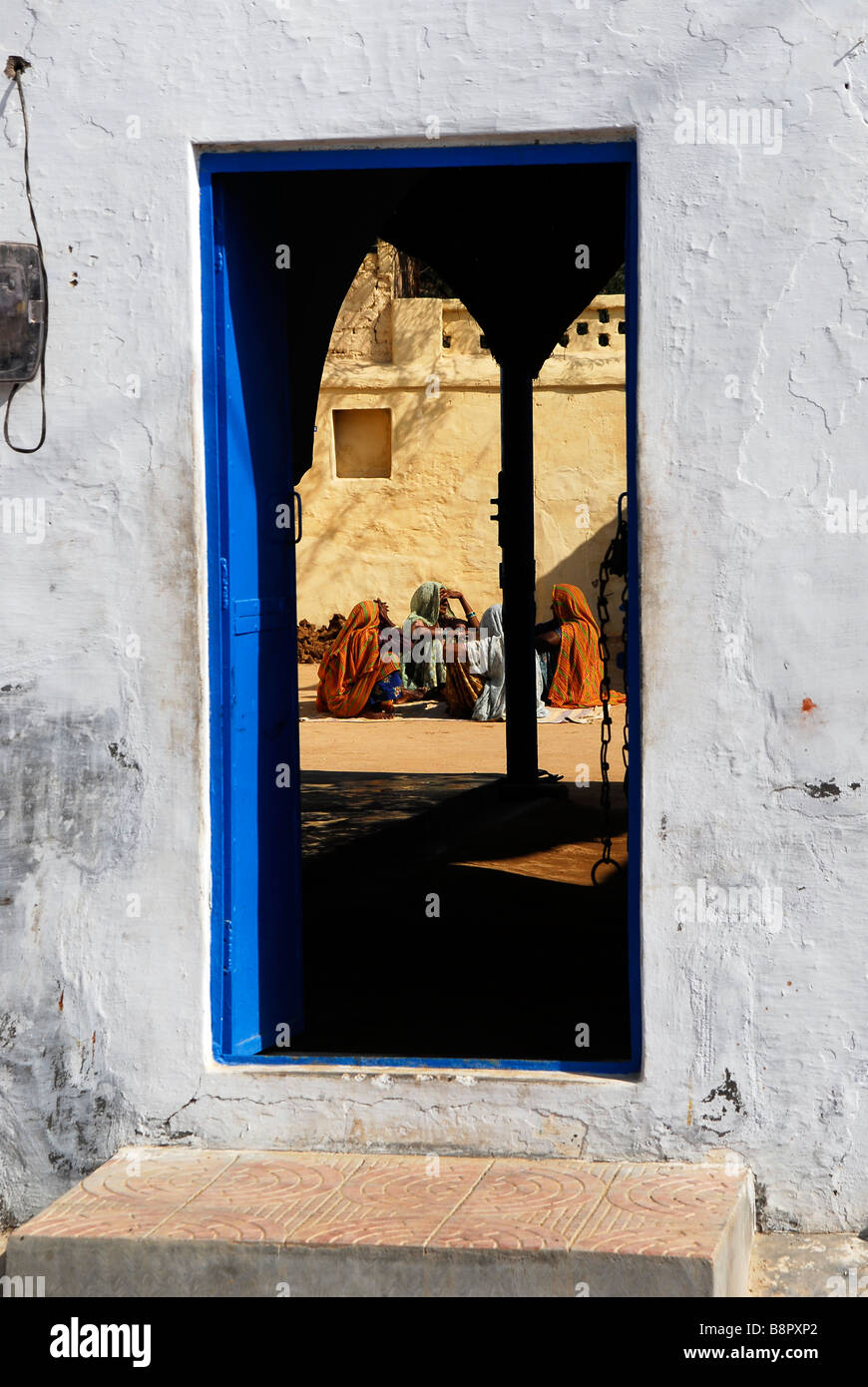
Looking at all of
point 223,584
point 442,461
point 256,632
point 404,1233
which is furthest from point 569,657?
point 404,1233

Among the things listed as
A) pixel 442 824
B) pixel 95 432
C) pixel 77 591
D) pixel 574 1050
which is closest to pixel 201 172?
pixel 95 432

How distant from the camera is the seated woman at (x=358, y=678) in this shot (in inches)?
608

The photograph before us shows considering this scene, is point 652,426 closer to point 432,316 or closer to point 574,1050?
point 574,1050

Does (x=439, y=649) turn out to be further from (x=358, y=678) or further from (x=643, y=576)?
(x=643, y=576)

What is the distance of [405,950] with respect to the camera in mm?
5664

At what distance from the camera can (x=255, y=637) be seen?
4.12m

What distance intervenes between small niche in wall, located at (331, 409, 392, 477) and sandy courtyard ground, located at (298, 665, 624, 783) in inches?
151

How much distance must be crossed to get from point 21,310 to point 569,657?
1231 centimetres

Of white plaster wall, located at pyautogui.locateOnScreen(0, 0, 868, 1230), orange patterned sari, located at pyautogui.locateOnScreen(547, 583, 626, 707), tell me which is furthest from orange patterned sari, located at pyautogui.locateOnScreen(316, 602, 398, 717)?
white plaster wall, located at pyautogui.locateOnScreen(0, 0, 868, 1230)

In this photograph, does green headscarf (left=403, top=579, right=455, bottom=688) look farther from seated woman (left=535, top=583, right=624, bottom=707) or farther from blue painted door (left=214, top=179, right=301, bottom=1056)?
blue painted door (left=214, top=179, right=301, bottom=1056)

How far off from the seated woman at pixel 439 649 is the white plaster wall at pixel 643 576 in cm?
1129

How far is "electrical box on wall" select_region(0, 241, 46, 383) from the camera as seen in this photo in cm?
387

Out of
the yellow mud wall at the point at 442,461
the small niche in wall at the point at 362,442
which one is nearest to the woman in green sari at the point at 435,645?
the yellow mud wall at the point at 442,461

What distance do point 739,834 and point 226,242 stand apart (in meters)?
2.03
